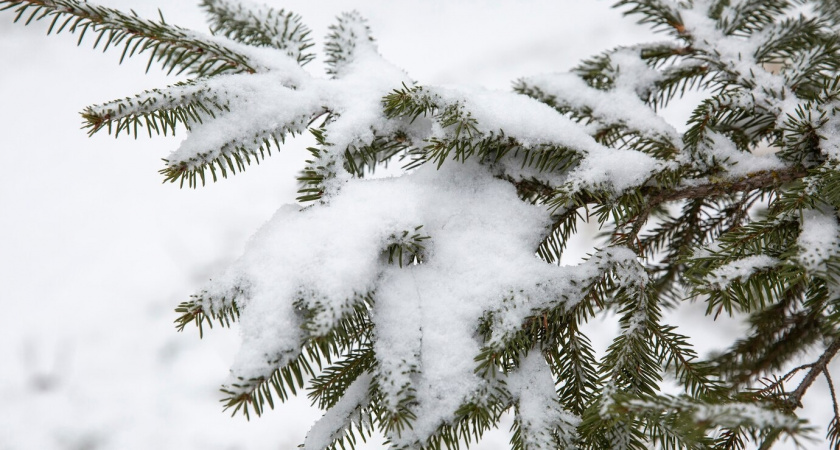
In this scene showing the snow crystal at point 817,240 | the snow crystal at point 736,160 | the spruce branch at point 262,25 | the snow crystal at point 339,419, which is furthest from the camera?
the spruce branch at point 262,25

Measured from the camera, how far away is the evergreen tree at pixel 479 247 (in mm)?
706

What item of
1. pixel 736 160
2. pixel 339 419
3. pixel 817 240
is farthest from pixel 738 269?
pixel 339 419

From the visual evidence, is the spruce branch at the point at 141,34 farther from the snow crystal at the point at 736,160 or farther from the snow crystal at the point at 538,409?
the snow crystal at the point at 736,160

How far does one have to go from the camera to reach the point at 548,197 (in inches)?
35.6

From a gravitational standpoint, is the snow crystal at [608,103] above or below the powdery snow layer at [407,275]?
above

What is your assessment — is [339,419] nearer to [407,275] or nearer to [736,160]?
[407,275]

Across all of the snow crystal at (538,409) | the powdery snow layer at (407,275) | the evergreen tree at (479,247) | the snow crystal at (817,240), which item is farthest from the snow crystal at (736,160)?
the snow crystal at (538,409)

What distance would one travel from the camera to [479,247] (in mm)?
839

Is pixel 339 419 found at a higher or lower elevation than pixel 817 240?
lower

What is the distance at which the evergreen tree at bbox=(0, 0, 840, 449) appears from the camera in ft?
2.32

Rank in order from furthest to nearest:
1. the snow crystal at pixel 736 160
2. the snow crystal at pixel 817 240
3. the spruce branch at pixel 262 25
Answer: the spruce branch at pixel 262 25
the snow crystal at pixel 736 160
the snow crystal at pixel 817 240

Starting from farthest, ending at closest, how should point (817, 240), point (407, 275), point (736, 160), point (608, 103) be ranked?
point (608, 103) → point (736, 160) → point (407, 275) → point (817, 240)

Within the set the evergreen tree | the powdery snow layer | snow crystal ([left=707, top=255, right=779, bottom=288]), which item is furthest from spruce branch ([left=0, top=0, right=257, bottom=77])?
snow crystal ([left=707, top=255, right=779, bottom=288])

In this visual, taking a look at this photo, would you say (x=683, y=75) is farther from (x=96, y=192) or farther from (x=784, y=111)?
(x=96, y=192)
